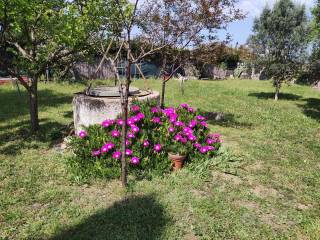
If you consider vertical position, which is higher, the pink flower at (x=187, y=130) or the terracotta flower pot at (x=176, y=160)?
the pink flower at (x=187, y=130)

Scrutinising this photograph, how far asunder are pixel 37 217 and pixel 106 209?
3.41 feet

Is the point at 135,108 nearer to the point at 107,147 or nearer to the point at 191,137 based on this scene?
the point at 107,147

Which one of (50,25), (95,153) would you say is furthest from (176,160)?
(50,25)

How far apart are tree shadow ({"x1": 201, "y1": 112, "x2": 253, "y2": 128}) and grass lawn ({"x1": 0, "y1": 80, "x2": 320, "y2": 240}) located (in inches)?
57.2

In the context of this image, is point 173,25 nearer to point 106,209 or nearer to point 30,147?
point 30,147

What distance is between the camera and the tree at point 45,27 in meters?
6.90

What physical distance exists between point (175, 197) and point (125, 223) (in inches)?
42.6

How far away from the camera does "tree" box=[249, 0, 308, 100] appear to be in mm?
16062

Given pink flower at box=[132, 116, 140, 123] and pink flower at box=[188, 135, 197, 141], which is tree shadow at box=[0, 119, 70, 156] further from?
pink flower at box=[188, 135, 197, 141]

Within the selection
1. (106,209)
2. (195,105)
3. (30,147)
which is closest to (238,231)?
(106,209)

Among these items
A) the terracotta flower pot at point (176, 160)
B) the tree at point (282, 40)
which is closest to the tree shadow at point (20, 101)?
the terracotta flower pot at point (176, 160)

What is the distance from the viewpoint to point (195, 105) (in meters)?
13.6

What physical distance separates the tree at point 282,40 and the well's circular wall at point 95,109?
11.5 metres

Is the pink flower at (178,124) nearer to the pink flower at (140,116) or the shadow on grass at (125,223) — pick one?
the pink flower at (140,116)
